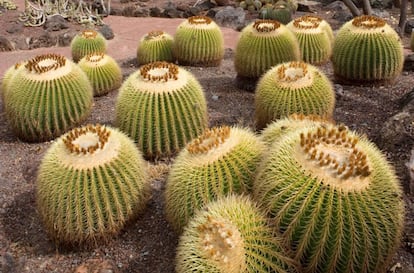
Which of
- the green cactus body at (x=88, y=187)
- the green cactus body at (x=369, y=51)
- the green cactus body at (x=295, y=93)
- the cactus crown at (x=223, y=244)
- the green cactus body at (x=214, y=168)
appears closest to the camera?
the cactus crown at (x=223, y=244)

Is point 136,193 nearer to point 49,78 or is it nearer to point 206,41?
point 49,78

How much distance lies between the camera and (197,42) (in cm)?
746

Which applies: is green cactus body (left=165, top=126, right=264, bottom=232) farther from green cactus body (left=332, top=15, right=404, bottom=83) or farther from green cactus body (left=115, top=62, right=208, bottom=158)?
green cactus body (left=332, top=15, right=404, bottom=83)

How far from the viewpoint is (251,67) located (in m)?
6.42

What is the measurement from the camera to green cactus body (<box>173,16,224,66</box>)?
7398 mm

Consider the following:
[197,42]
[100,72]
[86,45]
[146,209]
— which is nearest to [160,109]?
[146,209]

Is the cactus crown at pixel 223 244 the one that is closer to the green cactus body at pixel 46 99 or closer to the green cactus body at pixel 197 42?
the green cactus body at pixel 46 99

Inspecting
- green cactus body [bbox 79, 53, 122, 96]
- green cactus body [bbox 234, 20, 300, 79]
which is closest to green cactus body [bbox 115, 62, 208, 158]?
green cactus body [bbox 234, 20, 300, 79]

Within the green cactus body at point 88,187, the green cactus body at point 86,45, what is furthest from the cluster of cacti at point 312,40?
the green cactus body at point 88,187

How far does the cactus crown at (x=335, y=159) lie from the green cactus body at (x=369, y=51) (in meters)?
3.88

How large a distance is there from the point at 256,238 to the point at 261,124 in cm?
288

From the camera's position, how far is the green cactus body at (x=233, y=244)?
2.23 meters

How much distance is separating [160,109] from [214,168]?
170 cm

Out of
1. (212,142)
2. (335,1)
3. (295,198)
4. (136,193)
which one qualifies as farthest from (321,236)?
(335,1)
